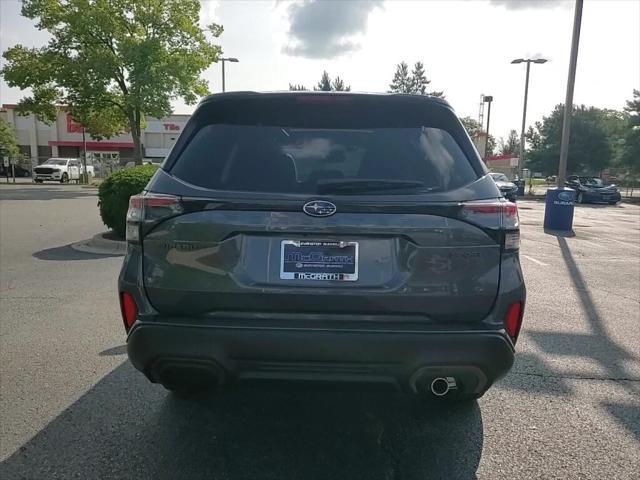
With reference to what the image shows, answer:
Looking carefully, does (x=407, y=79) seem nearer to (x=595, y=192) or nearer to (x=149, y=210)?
(x=595, y=192)

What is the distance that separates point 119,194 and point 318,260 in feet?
25.5

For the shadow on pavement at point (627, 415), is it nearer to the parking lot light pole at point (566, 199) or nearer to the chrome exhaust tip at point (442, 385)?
the chrome exhaust tip at point (442, 385)

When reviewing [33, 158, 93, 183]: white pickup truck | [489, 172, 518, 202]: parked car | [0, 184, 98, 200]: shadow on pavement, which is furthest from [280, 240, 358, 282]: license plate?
[33, 158, 93, 183]: white pickup truck

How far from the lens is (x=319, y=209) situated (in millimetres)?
2479

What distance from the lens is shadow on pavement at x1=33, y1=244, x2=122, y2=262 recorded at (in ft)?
28.3

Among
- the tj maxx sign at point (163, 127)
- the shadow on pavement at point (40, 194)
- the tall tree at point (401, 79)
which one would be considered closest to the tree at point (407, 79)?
the tall tree at point (401, 79)

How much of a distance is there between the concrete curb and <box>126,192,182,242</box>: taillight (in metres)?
6.91

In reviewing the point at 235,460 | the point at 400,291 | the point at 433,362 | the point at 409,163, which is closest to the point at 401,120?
the point at 409,163

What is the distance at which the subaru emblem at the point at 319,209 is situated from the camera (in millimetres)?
2477

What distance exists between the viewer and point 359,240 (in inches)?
98.0

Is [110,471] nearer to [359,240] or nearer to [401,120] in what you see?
[359,240]

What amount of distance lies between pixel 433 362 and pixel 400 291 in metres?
0.36

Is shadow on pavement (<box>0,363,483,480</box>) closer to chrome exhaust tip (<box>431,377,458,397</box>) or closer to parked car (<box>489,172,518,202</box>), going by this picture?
chrome exhaust tip (<box>431,377,458,397</box>)

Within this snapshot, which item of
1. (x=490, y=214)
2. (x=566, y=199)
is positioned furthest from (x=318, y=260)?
(x=566, y=199)
